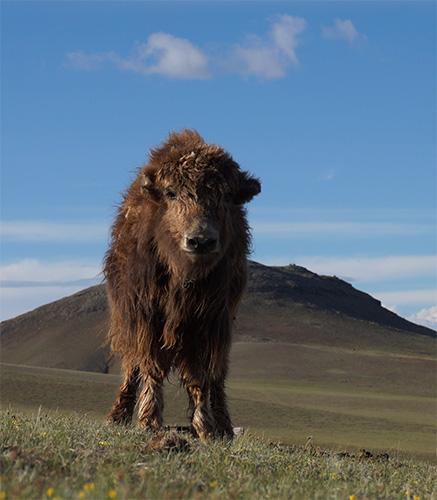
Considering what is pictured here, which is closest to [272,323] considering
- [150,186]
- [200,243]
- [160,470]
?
[150,186]

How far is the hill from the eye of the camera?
125 m

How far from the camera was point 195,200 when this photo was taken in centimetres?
1066

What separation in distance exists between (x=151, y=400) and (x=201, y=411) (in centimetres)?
52

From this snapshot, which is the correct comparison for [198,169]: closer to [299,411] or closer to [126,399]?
[126,399]

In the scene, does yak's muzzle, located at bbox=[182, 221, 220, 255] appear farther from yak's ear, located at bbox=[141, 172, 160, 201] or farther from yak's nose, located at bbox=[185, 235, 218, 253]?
yak's ear, located at bbox=[141, 172, 160, 201]

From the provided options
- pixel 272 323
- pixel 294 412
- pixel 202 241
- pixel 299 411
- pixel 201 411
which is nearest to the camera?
pixel 202 241

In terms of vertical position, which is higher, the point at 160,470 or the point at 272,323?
the point at 272,323

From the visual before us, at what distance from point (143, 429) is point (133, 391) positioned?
2.58 m

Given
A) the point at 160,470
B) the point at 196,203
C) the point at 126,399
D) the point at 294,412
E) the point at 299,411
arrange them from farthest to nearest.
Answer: the point at 299,411 < the point at 294,412 < the point at 126,399 < the point at 196,203 < the point at 160,470

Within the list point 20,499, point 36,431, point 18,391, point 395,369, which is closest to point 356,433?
point 18,391

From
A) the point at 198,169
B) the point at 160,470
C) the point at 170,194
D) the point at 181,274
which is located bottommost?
the point at 160,470

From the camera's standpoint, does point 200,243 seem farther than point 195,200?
No

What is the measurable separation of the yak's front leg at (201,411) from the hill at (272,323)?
325 feet

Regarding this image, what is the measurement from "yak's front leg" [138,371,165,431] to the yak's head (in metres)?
1.29
